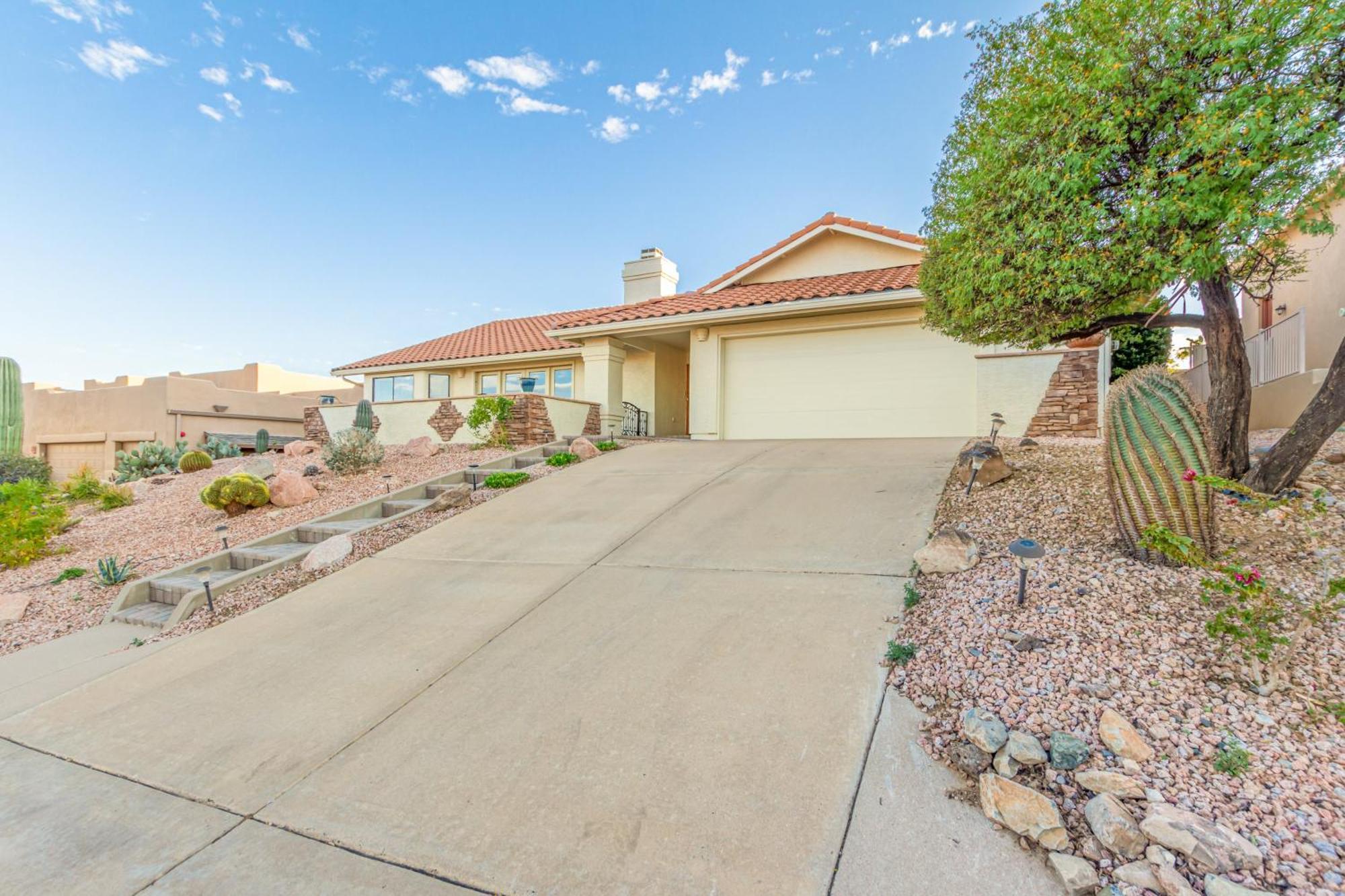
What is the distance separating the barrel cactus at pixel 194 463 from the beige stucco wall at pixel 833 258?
12948 mm

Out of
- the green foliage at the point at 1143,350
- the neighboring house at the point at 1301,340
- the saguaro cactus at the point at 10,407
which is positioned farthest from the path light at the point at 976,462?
the saguaro cactus at the point at 10,407

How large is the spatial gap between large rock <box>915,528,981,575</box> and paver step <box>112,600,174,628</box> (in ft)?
20.8

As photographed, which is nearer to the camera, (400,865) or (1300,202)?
(400,865)

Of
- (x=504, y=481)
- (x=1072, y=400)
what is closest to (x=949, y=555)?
(x=504, y=481)

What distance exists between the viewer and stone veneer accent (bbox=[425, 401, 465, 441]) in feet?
41.3

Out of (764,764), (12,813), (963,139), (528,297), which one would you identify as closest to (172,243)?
(528,297)

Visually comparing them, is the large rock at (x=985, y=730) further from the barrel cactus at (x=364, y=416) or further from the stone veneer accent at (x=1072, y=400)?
the barrel cactus at (x=364, y=416)

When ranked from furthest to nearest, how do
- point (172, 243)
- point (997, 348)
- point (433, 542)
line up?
point (172, 243)
point (997, 348)
point (433, 542)

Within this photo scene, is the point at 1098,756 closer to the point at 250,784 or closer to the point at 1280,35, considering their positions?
the point at 250,784

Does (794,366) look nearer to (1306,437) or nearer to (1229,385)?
(1229,385)

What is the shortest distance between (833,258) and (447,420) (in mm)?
9427

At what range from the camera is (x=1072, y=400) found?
977 cm

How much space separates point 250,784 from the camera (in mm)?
2711

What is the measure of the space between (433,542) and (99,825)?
3.65 m
